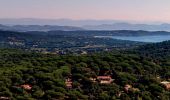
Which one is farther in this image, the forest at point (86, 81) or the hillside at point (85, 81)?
the hillside at point (85, 81)

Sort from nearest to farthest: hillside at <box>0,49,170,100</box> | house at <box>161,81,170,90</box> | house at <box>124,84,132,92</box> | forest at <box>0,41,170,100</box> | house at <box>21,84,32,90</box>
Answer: forest at <box>0,41,170,100</box> → hillside at <box>0,49,170,100</box> → house at <box>21,84,32,90</box> → house at <box>124,84,132,92</box> → house at <box>161,81,170,90</box>

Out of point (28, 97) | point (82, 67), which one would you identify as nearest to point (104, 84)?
point (82, 67)

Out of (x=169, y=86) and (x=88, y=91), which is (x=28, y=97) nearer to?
(x=88, y=91)

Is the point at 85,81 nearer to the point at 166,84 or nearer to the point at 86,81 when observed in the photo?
the point at 86,81

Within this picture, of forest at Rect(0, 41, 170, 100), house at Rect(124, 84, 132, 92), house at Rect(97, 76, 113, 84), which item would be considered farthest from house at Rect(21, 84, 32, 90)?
house at Rect(124, 84, 132, 92)

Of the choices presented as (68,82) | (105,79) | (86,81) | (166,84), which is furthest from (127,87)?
(166,84)

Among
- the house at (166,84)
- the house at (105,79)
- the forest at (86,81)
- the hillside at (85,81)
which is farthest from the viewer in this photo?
the house at (166,84)

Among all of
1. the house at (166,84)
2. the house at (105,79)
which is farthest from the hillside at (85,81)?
the house at (166,84)

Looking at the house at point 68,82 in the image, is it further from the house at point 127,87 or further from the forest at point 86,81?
the house at point 127,87

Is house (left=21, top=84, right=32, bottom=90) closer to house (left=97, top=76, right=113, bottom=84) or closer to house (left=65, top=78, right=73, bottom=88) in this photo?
house (left=65, top=78, right=73, bottom=88)

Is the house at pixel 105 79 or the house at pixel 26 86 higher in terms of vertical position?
the house at pixel 26 86

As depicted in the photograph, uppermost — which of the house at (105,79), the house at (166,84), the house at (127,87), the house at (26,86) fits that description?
the house at (26,86)
